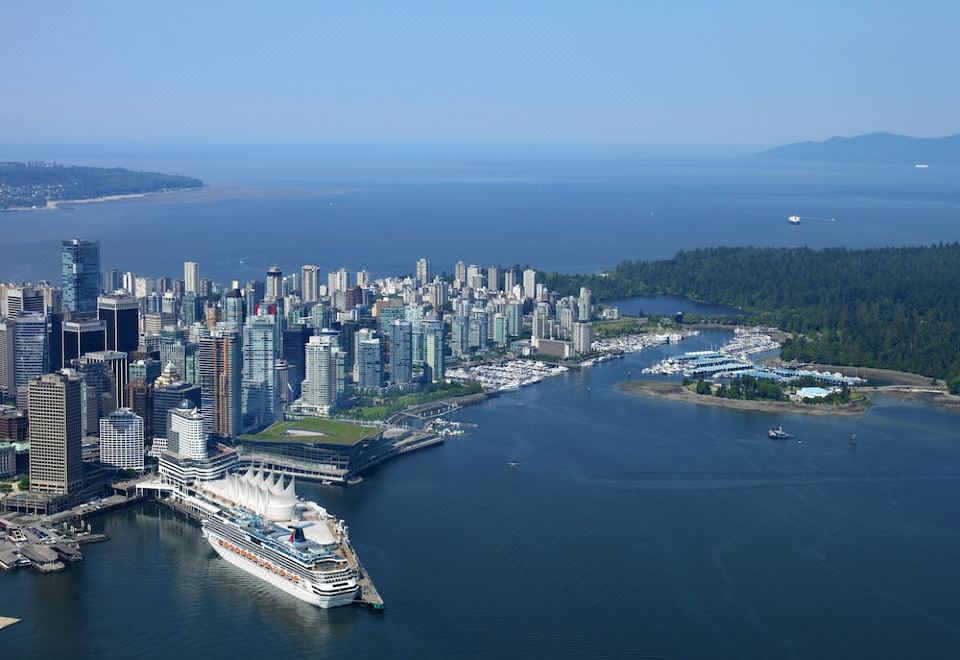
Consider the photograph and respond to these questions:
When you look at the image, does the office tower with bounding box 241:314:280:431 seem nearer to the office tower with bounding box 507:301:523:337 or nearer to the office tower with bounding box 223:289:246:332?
the office tower with bounding box 223:289:246:332

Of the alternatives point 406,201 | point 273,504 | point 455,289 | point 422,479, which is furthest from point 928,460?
point 406,201

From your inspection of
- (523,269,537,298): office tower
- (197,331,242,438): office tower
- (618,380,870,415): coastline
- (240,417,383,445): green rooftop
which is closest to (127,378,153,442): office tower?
(197,331,242,438): office tower

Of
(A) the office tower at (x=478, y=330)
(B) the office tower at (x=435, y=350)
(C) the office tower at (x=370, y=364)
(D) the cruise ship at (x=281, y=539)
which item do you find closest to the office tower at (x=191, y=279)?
(A) the office tower at (x=478, y=330)

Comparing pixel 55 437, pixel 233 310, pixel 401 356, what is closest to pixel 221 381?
pixel 55 437

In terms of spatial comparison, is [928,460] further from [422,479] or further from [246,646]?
[246,646]

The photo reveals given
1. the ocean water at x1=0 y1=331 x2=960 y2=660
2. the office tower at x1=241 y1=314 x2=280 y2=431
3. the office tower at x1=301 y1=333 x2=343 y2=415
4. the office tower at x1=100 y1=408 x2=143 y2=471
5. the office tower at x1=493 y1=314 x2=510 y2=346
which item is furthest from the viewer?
the office tower at x1=493 y1=314 x2=510 y2=346

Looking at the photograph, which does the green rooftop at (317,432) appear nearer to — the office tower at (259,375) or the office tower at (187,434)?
the office tower at (259,375)
